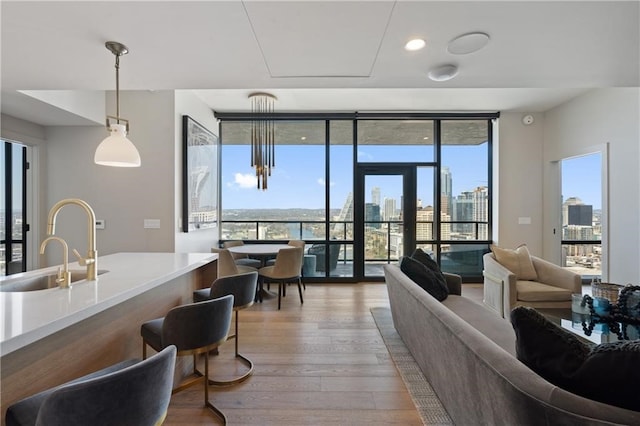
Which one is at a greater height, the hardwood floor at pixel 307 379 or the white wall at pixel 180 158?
the white wall at pixel 180 158

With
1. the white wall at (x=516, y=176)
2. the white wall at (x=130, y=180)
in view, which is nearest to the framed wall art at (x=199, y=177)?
the white wall at (x=130, y=180)

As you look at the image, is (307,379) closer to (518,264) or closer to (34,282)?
(34,282)

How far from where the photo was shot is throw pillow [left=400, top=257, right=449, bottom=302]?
8.76 ft

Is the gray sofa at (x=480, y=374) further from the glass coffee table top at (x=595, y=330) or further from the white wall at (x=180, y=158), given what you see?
the white wall at (x=180, y=158)

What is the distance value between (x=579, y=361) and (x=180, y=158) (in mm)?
4295

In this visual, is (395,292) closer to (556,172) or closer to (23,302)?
(23,302)

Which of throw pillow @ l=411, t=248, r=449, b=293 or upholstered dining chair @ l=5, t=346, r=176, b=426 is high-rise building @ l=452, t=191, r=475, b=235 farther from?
upholstered dining chair @ l=5, t=346, r=176, b=426

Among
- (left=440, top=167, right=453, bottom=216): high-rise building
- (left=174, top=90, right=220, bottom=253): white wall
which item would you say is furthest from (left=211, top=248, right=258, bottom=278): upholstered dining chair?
(left=440, top=167, right=453, bottom=216): high-rise building

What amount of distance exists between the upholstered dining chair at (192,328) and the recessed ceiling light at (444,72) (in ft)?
7.68

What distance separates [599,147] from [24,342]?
6011mm

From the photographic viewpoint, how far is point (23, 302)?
1.25 meters

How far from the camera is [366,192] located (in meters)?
5.25

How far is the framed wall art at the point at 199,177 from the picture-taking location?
3.98m

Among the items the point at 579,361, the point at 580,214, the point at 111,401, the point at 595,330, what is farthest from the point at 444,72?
the point at 580,214
